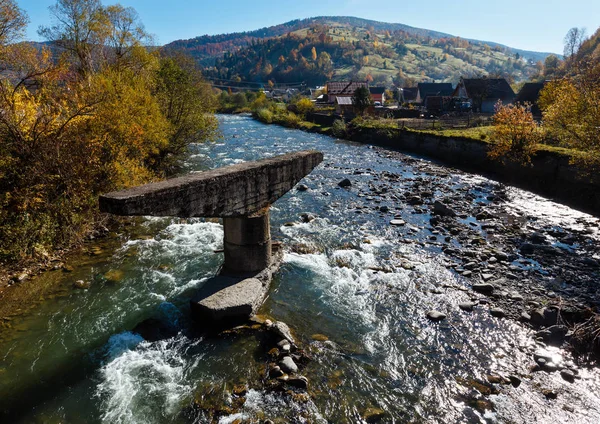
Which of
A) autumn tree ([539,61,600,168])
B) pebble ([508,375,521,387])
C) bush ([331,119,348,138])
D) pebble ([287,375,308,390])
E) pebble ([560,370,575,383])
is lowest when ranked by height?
pebble ([508,375,521,387])

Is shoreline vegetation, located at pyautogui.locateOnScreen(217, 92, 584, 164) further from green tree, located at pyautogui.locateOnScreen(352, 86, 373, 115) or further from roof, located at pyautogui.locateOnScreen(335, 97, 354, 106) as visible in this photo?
roof, located at pyautogui.locateOnScreen(335, 97, 354, 106)

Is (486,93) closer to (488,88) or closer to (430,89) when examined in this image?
(488,88)

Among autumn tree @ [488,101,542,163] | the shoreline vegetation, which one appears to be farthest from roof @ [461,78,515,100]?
autumn tree @ [488,101,542,163]

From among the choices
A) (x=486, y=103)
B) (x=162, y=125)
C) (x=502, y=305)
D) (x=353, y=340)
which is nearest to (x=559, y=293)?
(x=502, y=305)

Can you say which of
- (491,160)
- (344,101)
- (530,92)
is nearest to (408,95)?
(344,101)

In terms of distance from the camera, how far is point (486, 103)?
67.9 meters

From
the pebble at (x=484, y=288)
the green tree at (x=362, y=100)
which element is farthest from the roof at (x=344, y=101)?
the pebble at (x=484, y=288)

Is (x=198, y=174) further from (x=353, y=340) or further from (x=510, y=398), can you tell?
(x=510, y=398)

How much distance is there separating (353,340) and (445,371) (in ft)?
8.22

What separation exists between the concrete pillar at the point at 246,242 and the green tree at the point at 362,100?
52.7m

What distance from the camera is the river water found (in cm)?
770

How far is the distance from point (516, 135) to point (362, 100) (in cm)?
3630

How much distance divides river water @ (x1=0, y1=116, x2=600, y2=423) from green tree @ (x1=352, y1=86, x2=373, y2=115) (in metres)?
48.3

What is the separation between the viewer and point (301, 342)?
977 cm
